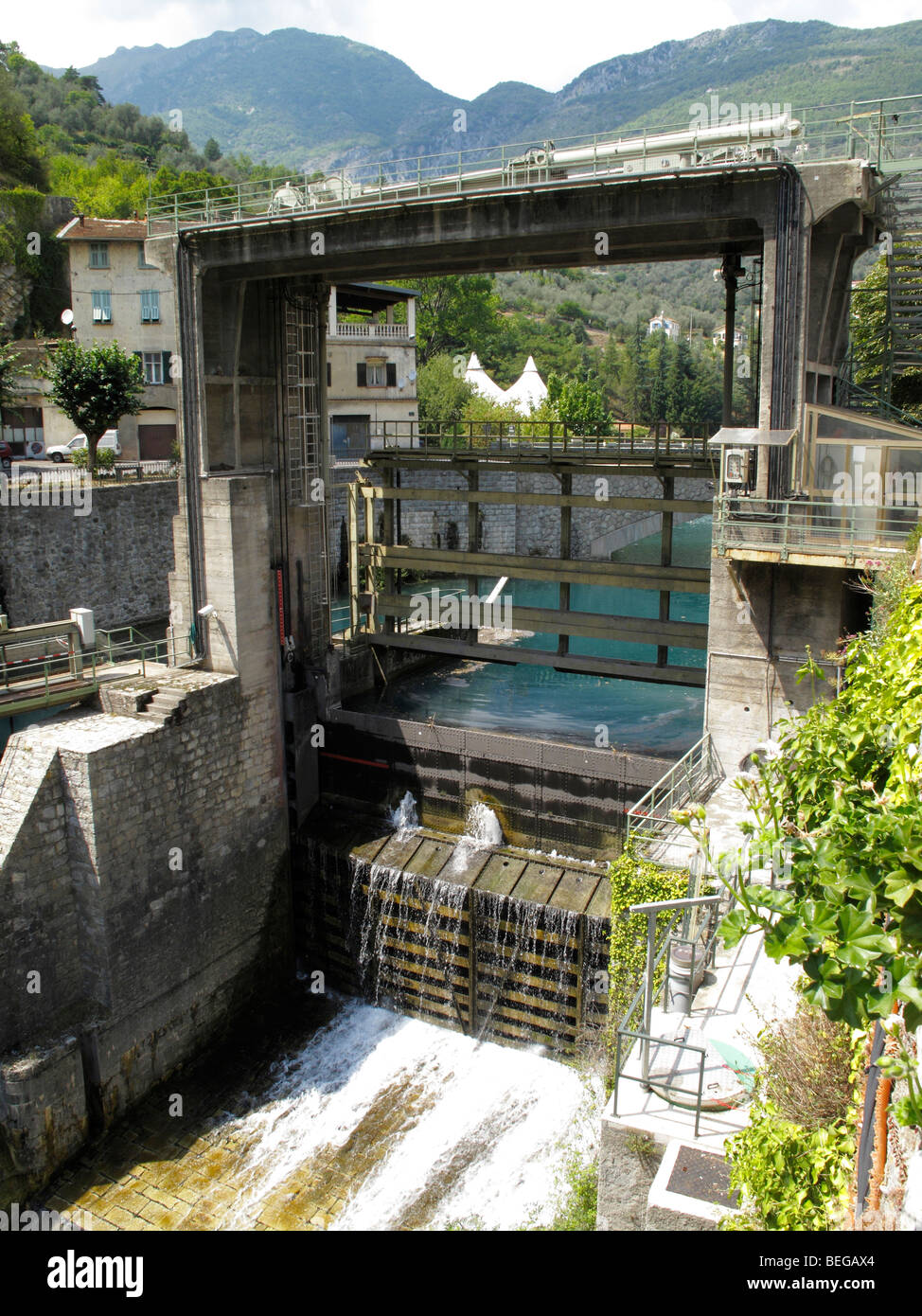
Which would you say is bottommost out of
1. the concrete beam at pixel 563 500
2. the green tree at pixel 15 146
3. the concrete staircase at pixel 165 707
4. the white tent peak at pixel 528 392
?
the concrete staircase at pixel 165 707

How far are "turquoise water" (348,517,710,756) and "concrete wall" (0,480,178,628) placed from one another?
9.38 m

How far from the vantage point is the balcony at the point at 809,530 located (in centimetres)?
1380

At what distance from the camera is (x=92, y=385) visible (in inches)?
1201

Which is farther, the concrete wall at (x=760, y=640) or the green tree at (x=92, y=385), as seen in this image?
the green tree at (x=92, y=385)

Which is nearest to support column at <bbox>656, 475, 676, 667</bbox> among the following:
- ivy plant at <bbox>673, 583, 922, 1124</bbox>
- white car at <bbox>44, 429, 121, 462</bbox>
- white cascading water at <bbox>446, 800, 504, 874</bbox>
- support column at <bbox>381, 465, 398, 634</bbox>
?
white cascading water at <bbox>446, 800, 504, 874</bbox>

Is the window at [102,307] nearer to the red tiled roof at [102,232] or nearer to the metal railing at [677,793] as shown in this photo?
the red tiled roof at [102,232]

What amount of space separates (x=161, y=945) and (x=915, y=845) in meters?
14.3

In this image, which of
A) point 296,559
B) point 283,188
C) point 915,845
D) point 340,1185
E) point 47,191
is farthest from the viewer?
point 47,191

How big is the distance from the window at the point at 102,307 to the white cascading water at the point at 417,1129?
96.5ft

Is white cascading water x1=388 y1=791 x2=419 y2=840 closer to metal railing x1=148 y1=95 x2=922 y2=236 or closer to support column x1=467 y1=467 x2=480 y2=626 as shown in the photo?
support column x1=467 y1=467 x2=480 y2=626

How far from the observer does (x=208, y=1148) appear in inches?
598

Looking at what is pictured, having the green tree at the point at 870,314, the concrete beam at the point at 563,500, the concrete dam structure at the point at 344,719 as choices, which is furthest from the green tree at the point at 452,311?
the concrete dam structure at the point at 344,719

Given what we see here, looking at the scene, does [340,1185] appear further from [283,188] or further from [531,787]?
[283,188]

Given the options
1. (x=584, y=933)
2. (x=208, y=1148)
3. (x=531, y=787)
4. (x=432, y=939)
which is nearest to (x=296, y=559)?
(x=531, y=787)
